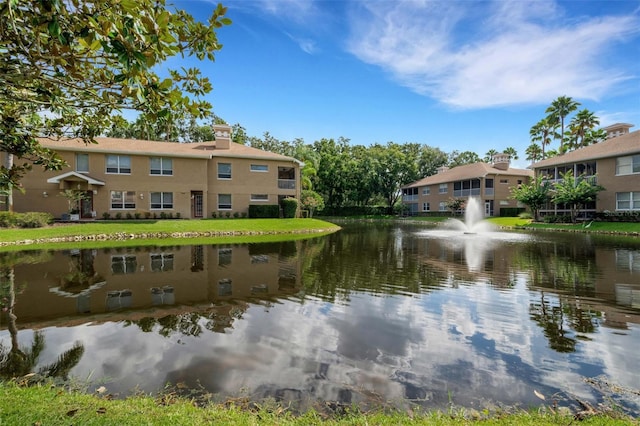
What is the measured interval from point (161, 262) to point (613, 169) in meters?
37.4

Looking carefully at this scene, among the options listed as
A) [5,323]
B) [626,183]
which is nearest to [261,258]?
[5,323]

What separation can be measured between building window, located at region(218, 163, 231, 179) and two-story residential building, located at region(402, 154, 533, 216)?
32.6 m

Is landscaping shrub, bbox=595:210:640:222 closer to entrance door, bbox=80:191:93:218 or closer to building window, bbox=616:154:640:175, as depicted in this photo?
building window, bbox=616:154:640:175

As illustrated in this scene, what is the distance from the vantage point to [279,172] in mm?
34000

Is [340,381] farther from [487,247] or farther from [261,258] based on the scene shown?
[487,247]

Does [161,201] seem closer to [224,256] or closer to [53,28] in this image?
[224,256]

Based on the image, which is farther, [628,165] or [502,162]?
[502,162]

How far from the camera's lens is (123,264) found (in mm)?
12148

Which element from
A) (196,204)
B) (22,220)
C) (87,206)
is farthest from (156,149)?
(22,220)

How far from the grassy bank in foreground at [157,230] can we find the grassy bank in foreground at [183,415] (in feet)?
54.1

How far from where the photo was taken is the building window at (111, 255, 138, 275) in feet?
35.8

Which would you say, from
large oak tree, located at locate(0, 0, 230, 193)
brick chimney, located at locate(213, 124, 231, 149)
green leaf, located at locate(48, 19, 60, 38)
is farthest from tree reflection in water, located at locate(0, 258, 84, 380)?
brick chimney, located at locate(213, 124, 231, 149)

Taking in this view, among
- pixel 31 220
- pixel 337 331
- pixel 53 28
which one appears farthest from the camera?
pixel 31 220

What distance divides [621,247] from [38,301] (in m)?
24.0
